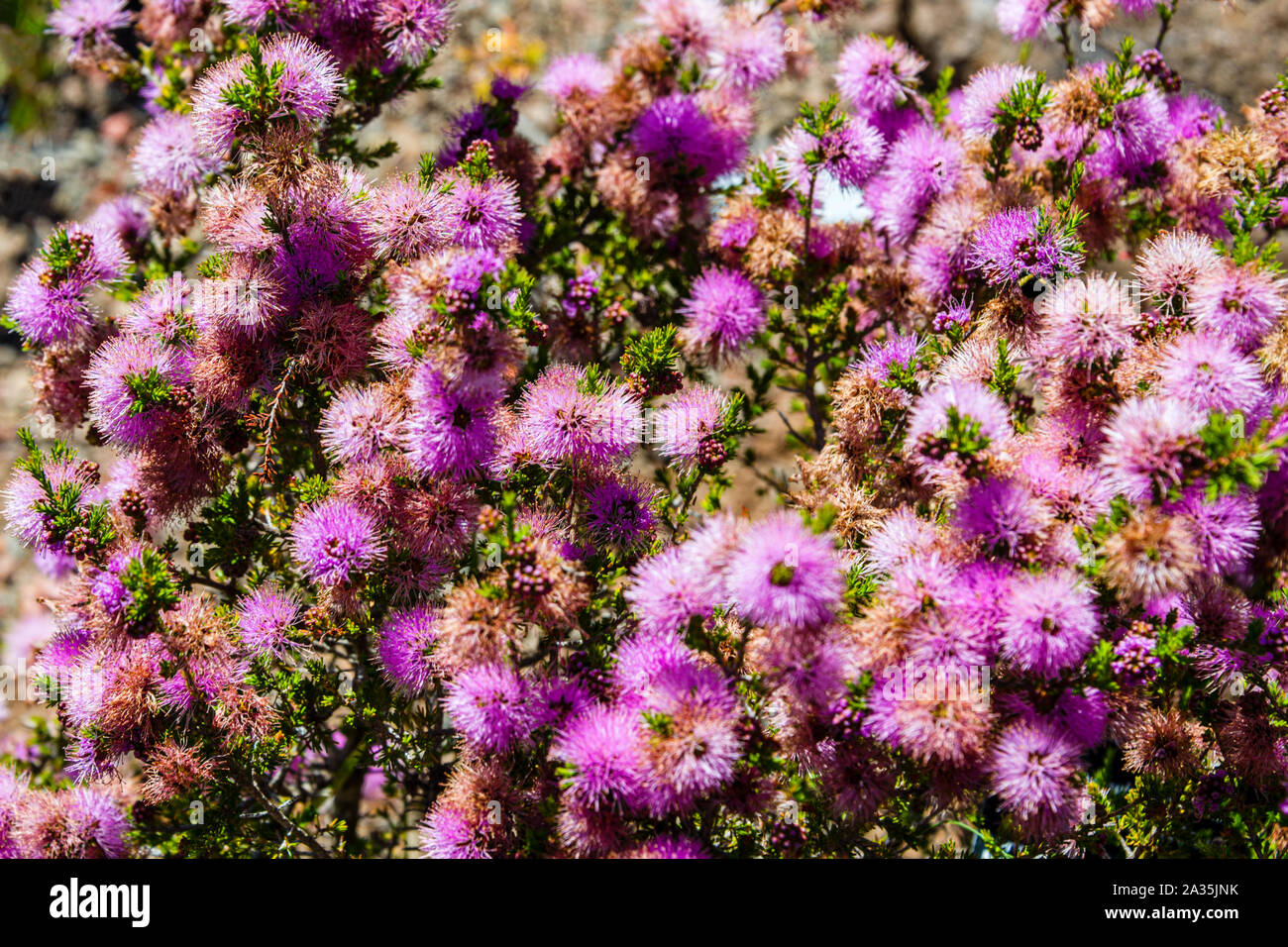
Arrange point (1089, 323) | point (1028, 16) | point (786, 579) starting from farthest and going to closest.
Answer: point (1028, 16)
point (1089, 323)
point (786, 579)

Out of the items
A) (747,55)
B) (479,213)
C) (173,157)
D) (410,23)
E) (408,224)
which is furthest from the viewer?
(747,55)

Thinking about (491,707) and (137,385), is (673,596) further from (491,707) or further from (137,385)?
(137,385)

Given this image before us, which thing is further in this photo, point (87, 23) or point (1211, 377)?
point (87, 23)

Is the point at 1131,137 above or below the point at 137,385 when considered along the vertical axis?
above

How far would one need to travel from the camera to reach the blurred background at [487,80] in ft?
13.7

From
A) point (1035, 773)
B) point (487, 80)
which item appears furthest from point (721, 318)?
point (487, 80)

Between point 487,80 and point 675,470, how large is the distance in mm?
2759

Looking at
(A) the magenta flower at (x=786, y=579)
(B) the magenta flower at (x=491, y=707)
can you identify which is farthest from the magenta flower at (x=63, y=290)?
(A) the magenta flower at (x=786, y=579)

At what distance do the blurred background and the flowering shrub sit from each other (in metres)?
1.35

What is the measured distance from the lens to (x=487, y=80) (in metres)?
4.48

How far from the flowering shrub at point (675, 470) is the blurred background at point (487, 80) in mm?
1354

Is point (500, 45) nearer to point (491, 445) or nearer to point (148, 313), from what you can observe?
point (148, 313)

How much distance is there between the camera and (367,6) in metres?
2.64
